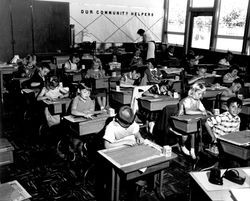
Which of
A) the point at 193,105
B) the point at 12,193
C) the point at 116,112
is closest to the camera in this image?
the point at 12,193

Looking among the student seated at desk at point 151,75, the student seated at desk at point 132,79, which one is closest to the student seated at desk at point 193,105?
the student seated at desk at point 132,79

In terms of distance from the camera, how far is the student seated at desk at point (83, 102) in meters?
4.80

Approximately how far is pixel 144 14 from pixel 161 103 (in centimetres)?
881

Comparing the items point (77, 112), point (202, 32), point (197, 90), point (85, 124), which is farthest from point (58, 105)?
point (202, 32)

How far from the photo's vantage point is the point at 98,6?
12.6 meters

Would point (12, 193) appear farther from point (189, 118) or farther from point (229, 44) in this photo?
point (229, 44)

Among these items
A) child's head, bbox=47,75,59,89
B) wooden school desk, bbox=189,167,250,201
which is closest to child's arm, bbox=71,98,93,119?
child's head, bbox=47,75,59,89

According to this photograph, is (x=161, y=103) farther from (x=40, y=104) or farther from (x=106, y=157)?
(x=106, y=157)

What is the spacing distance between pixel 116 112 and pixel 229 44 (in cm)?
641

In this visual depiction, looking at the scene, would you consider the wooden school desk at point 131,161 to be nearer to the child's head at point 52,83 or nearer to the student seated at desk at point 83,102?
the student seated at desk at point 83,102

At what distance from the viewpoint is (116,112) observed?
6.93m

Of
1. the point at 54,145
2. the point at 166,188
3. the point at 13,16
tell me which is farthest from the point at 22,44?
the point at 166,188

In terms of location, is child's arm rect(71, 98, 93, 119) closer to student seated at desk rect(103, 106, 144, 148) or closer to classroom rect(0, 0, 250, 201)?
classroom rect(0, 0, 250, 201)

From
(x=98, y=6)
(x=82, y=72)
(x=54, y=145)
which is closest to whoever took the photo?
(x=54, y=145)
